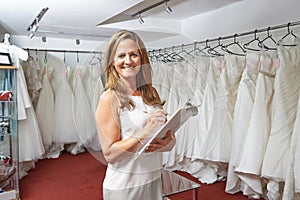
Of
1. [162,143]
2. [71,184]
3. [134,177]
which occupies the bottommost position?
[71,184]

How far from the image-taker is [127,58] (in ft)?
2.41

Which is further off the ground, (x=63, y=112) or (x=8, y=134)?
(x=63, y=112)

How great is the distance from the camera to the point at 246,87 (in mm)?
2256

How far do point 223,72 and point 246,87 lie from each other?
261 millimetres

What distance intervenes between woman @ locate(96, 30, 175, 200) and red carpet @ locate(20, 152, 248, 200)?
137 cm

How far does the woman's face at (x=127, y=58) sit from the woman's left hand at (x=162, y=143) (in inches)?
7.8

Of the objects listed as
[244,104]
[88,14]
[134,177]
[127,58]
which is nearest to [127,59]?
[127,58]

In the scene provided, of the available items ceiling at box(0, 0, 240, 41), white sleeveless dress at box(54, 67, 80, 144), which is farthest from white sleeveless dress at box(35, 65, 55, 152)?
ceiling at box(0, 0, 240, 41)

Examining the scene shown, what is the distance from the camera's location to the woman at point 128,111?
75cm

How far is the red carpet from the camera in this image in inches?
97.7

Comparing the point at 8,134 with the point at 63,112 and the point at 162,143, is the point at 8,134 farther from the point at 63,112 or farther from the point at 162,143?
the point at 162,143

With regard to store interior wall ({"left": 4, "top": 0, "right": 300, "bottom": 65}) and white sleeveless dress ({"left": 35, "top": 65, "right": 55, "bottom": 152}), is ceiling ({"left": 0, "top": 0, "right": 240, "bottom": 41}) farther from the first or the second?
white sleeveless dress ({"left": 35, "top": 65, "right": 55, "bottom": 152})

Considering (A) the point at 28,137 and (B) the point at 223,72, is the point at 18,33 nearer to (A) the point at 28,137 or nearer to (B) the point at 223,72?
(A) the point at 28,137

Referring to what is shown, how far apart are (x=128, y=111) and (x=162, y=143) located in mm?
136
